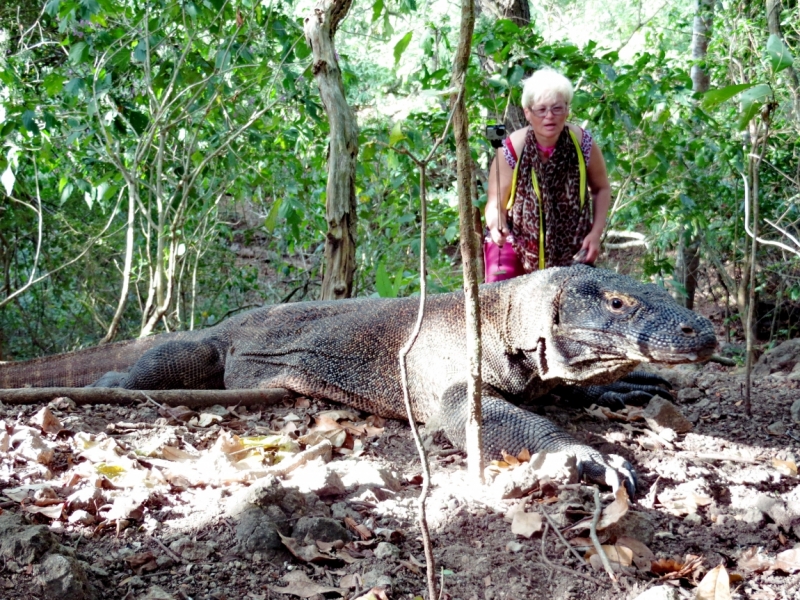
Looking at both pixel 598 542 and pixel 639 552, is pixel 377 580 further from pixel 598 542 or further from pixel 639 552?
pixel 639 552

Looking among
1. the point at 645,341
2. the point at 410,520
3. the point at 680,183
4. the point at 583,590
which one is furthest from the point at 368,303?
the point at 680,183

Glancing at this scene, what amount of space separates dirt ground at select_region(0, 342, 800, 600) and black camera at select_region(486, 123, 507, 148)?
58.9 inches

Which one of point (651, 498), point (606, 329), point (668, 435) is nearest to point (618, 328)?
point (606, 329)

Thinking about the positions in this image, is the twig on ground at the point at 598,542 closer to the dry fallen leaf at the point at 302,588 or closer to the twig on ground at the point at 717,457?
the dry fallen leaf at the point at 302,588

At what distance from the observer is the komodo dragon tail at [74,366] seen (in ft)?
16.6

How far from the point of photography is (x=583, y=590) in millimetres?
1793

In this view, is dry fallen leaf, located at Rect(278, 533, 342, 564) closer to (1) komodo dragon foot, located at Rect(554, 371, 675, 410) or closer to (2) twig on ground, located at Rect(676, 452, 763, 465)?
(2) twig on ground, located at Rect(676, 452, 763, 465)

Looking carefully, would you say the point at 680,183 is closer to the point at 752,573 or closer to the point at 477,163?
the point at 477,163

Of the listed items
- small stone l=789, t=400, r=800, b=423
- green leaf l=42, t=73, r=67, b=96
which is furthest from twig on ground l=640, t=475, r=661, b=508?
green leaf l=42, t=73, r=67, b=96

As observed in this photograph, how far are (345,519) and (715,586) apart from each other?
969 millimetres

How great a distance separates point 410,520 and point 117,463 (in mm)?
1004

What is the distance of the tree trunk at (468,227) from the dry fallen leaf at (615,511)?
1.44ft

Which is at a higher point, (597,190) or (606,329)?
(597,190)

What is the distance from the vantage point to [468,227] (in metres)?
2.05
